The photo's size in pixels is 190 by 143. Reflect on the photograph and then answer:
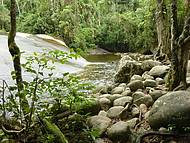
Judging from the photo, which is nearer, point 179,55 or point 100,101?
point 179,55

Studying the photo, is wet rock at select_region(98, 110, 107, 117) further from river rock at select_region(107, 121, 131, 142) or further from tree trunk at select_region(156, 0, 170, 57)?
tree trunk at select_region(156, 0, 170, 57)

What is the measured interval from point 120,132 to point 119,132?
1 cm

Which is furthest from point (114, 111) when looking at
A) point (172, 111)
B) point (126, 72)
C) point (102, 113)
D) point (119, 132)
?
point (126, 72)

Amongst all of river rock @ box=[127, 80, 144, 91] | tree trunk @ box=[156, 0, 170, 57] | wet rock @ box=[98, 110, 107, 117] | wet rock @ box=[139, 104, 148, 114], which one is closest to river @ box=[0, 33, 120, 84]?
tree trunk @ box=[156, 0, 170, 57]

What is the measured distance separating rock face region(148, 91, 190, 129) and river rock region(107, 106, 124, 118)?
832 mm

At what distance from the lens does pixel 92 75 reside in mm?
10883

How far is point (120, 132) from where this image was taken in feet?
15.2

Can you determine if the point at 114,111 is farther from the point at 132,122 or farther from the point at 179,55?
the point at 179,55

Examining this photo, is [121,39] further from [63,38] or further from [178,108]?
[178,108]

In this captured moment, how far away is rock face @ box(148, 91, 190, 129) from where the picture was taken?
4.45m

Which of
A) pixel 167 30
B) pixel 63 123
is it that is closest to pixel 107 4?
pixel 167 30

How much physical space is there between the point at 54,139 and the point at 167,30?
8.59 metres

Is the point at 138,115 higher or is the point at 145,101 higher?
the point at 145,101

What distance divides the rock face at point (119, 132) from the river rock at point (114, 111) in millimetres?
720
